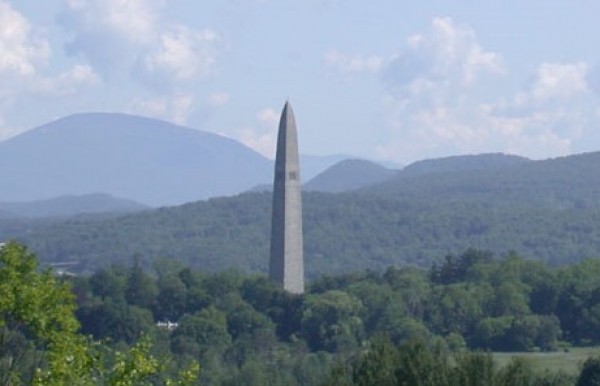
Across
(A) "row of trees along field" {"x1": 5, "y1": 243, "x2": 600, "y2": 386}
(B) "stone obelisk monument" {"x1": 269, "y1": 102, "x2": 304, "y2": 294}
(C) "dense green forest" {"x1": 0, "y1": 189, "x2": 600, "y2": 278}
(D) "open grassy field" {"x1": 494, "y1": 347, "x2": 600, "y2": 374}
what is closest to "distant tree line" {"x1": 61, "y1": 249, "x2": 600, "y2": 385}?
(A) "row of trees along field" {"x1": 5, "y1": 243, "x2": 600, "y2": 386}

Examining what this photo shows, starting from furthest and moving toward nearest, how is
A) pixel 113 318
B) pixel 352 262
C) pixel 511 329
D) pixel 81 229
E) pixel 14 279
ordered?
1. pixel 81 229
2. pixel 352 262
3. pixel 113 318
4. pixel 511 329
5. pixel 14 279

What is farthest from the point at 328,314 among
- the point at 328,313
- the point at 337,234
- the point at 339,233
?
the point at 339,233

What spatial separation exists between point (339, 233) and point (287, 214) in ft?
299

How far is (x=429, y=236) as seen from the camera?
154m

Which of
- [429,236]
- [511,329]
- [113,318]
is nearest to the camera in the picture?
[511,329]

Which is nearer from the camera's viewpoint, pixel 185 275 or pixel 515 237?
pixel 185 275

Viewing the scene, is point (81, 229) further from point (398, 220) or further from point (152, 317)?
point (152, 317)

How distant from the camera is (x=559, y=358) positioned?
49125mm

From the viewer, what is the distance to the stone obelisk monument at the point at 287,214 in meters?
66.9

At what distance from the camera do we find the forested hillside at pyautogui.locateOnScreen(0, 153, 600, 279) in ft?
457

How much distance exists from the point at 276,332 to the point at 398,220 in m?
102

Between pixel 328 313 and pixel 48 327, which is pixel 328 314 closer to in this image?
pixel 328 313

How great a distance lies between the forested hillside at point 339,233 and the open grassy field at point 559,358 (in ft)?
226

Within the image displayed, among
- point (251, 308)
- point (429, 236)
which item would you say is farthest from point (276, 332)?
point (429, 236)
